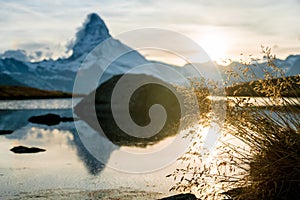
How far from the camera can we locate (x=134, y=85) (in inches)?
2908

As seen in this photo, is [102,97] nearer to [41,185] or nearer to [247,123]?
[41,185]

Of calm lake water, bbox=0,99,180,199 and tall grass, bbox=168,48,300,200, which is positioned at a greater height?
tall grass, bbox=168,48,300,200

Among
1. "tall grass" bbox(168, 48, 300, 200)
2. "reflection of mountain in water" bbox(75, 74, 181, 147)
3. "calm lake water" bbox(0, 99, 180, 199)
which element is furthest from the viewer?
"reflection of mountain in water" bbox(75, 74, 181, 147)

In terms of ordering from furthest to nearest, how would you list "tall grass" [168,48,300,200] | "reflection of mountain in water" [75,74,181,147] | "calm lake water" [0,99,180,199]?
1. "reflection of mountain in water" [75,74,181,147]
2. "calm lake water" [0,99,180,199]
3. "tall grass" [168,48,300,200]

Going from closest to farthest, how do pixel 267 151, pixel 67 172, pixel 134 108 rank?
pixel 267 151
pixel 67 172
pixel 134 108

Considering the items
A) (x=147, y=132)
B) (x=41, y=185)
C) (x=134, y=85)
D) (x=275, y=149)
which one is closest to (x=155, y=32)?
(x=41, y=185)

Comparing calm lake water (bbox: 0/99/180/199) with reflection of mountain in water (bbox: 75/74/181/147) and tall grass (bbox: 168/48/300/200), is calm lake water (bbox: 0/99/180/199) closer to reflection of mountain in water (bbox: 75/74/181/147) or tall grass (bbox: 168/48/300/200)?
reflection of mountain in water (bbox: 75/74/181/147)

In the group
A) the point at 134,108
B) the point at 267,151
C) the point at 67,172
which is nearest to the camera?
the point at 267,151

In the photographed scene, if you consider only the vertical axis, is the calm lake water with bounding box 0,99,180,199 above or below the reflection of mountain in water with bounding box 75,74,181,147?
below

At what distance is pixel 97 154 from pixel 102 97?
54.8 metres

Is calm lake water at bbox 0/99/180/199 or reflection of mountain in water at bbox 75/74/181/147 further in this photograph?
reflection of mountain in water at bbox 75/74/181/147

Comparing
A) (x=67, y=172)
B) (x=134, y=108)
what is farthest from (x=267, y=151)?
(x=134, y=108)

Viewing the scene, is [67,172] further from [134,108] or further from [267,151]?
[134,108]

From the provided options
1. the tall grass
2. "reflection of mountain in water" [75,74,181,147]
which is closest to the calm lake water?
"reflection of mountain in water" [75,74,181,147]
